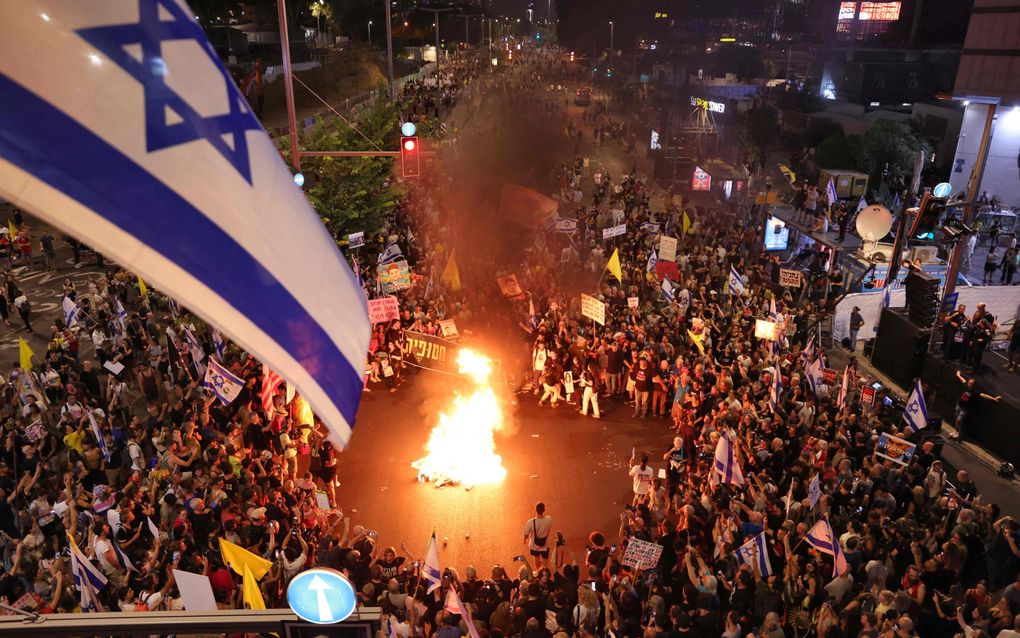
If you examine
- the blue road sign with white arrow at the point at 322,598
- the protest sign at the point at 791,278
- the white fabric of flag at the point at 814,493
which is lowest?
the protest sign at the point at 791,278

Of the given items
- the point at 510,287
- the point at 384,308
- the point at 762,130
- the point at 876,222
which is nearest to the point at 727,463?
the point at 384,308

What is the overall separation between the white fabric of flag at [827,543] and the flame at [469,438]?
6155mm

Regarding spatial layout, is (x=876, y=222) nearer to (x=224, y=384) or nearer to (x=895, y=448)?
(x=895, y=448)

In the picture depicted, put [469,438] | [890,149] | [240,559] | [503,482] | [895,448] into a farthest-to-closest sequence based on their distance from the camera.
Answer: [890,149], [469,438], [503,482], [895,448], [240,559]

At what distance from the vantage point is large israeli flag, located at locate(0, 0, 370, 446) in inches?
104

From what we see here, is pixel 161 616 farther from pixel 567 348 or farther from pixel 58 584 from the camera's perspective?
pixel 567 348

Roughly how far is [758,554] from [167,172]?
358 inches

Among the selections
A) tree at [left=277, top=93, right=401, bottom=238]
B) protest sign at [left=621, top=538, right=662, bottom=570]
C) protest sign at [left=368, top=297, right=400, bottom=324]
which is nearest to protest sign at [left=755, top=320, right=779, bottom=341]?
protest sign at [left=621, top=538, right=662, bottom=570]

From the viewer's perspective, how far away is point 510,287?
67.1 feet

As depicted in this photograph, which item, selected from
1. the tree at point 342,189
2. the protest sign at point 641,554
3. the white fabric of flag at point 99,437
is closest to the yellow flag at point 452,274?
the tree at point 342,189

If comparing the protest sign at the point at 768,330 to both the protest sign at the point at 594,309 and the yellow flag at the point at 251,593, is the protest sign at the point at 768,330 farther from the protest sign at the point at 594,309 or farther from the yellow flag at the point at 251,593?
the yellow flag at the point at 251,593

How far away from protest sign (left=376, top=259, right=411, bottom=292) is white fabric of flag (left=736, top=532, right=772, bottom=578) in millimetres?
11429

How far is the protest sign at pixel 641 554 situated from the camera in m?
9.98

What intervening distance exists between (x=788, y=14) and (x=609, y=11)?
125 ft
